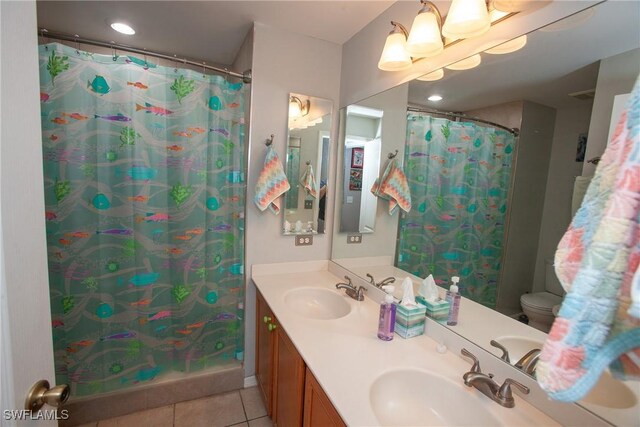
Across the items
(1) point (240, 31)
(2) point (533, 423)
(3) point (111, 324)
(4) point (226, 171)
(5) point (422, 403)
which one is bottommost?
(3) point (111, 324)

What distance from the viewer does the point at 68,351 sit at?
5.47 feet

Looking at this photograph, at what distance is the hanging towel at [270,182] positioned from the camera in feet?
6.06

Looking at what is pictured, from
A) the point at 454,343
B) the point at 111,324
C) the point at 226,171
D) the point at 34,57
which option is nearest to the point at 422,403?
the point at 454,343

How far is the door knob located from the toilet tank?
4.43 ft

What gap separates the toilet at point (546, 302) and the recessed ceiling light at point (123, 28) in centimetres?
274

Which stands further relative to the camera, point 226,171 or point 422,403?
point 226,171

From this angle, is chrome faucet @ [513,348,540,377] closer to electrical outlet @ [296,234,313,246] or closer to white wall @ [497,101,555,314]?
white wall @ [497,101,555,314]

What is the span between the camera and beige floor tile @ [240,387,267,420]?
183 centimetres

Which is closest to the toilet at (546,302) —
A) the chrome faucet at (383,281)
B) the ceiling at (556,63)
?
the ceiling at (556,63)

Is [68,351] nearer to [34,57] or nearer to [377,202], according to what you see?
[34,57]

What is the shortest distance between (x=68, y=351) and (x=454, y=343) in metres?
2.16

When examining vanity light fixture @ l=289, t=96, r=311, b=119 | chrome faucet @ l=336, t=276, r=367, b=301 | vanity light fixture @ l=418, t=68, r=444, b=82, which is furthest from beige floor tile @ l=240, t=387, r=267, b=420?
vanity light fixture @ l=418, t=68, r=444, b=82

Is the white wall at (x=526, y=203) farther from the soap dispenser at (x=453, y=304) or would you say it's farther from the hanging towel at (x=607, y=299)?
the hanging towel at (x=607, y=299)

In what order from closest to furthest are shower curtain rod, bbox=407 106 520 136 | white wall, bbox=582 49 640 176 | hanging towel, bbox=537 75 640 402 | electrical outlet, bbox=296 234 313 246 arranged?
hanging towel, bbox=537 75 640 402, white wall, bbox=582 49 640 176, shower curtain rod, bbox=407 106 520 136, electrical outlet, bbox=296 234 313 246
